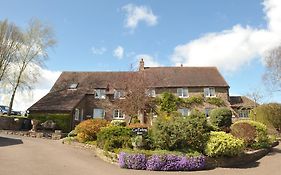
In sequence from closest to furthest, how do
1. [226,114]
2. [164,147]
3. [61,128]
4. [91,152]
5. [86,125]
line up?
[164,147]
[91,152]
[86,125]
[226,114]
[61,128]

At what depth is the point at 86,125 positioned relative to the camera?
73.3 ft

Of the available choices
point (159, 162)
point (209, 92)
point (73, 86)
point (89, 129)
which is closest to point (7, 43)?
point (73, 86)

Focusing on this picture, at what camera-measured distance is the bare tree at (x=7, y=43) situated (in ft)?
125

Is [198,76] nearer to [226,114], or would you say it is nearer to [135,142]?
[226,114]

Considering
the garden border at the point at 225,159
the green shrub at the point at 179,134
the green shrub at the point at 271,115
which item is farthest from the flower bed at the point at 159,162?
the green shrub at the point at 271,115

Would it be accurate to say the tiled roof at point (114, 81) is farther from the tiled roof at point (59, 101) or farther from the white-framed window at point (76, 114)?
the white-framed window at point (76, 114)

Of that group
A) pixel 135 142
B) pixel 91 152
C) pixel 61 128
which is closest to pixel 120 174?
pixel 135 142

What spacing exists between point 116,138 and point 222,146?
6124mm

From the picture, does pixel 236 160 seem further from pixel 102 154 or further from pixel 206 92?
pixel 206 92

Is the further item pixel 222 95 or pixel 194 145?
pixel 222 95

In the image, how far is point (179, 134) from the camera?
16.8 m

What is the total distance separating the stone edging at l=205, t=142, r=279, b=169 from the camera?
16.5m

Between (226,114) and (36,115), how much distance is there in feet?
69.2

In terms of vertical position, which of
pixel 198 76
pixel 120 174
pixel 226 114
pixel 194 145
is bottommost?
pixel 120 174
